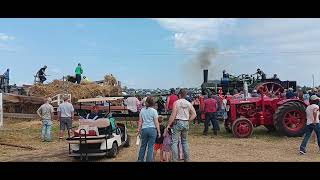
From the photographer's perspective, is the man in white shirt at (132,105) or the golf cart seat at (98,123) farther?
the man in white shirt at (132,105)

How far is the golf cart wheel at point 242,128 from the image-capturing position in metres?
13.6

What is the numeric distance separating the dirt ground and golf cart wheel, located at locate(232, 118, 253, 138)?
9.5 inches

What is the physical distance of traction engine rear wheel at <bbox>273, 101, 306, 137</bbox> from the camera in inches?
523

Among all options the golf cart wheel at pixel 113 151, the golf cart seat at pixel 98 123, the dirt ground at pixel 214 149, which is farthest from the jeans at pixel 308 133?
the golf cart seat at pixel 98 123

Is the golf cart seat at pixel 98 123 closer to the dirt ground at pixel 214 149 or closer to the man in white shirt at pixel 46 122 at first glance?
the dirt ground at pixel 214 149

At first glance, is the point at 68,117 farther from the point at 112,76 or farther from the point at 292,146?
the point at 112,76

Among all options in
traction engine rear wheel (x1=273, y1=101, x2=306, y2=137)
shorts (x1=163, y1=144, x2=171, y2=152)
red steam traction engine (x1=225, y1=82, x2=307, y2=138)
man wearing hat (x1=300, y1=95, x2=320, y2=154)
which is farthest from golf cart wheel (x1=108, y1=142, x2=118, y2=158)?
traction engine rear wheel (x1=273, y1=101, x2=306, y2=137)

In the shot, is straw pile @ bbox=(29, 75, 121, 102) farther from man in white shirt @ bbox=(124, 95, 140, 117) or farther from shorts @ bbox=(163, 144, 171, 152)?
shorts @ bbox=(163, 144, 171, 152)

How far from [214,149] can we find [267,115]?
138 inches

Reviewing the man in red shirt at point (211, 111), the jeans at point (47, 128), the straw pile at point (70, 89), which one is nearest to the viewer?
the jeans at point (47, 128)

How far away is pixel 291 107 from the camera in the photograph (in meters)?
13.3
